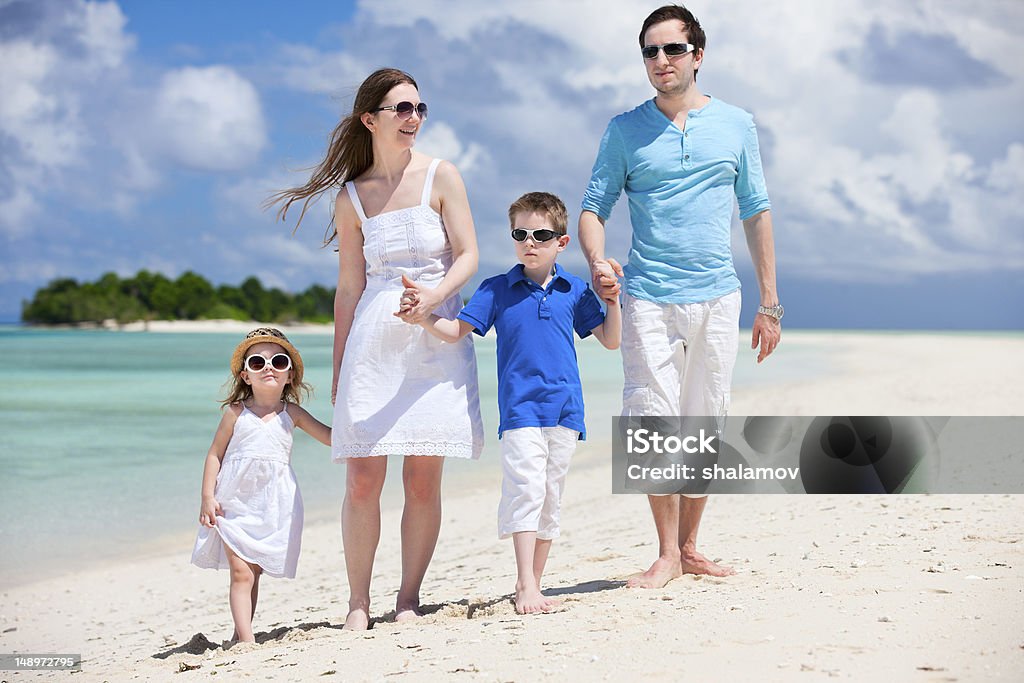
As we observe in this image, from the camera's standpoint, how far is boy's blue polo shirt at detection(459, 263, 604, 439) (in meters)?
3.63

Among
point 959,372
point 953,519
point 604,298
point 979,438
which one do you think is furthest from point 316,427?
point 959,372

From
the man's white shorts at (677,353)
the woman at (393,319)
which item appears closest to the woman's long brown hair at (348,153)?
the woman at (393,319)

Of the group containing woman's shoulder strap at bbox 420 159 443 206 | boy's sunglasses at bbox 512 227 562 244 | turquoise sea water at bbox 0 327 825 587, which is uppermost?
woman's shoulder strap at bbox 420 159 443 206

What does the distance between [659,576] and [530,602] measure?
614 millimetres

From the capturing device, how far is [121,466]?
34.4ft

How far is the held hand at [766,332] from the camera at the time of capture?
13.5ft

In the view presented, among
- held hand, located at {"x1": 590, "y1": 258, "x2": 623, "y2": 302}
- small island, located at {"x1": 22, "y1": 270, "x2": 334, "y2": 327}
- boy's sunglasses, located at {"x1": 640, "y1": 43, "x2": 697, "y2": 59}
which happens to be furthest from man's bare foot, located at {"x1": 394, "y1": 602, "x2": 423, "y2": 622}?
small island, located at {"x1": 22, "y1": 270, "x2": 334, "y2": 327}

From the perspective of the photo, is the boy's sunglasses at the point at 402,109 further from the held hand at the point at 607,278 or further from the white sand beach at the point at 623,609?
the white sand beach at the point at 623,609

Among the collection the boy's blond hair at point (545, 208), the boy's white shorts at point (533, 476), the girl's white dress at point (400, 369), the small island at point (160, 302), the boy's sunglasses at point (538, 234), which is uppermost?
the small island at point (160, 302)

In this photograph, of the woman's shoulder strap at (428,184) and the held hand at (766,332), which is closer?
the woman's shoulder strap at (428,184)

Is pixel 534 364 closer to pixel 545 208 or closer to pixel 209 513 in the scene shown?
pixel 545 208

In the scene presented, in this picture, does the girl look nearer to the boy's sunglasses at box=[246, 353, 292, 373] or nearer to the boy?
the boy's sunglasses at box=[246, 353, 292, 373]
